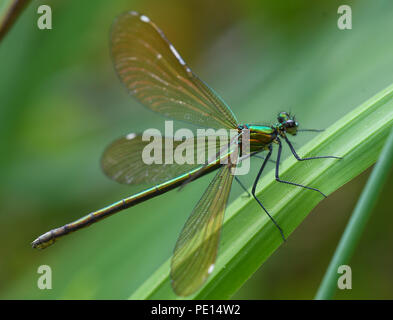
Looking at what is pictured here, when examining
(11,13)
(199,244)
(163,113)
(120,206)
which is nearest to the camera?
(11,13)

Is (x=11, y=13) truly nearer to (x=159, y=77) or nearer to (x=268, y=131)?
(x=159, y=77)

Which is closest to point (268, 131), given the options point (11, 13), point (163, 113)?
point (163, 113)

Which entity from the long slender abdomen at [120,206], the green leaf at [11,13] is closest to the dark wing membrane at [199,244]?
the long slender abdomen at [120,206]

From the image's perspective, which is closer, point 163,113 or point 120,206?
point 120,206

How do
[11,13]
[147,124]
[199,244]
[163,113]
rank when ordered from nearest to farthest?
1. [11,13]
2. [199,244]
3. [163,113]
4. [147,124]

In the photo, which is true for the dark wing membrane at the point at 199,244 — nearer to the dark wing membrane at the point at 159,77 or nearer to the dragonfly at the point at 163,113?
the dragonfly at the point at 163,113

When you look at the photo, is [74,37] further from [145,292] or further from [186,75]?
[145,292]

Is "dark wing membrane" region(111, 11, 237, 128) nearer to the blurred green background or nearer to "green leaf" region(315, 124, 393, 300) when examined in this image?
the blurred green background
